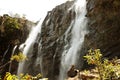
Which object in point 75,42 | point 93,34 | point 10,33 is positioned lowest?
point 75,42

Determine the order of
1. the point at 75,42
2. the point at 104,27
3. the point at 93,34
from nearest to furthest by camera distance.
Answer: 1. the point at 104,27
2. the point at 93,34
3. the point at 75,42

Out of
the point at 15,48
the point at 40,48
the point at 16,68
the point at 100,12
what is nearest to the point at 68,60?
the point at 100,12

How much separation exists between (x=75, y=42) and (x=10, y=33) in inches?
609

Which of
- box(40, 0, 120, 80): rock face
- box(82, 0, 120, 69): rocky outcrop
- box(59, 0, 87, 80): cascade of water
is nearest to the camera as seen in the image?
box(82, 0, 120, 69): rocky outcrop

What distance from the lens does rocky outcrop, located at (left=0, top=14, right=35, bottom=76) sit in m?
33.9

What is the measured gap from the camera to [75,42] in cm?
2231

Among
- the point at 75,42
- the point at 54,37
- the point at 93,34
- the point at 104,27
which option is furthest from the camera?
the point at 54,37

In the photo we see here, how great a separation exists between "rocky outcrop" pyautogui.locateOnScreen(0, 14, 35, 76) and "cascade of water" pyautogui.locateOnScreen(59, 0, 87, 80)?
40.0ft

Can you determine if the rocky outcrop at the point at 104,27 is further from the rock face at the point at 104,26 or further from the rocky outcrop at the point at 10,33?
the rocky outcrop at the point at 10,33

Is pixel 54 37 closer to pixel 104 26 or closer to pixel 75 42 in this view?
pixel 75 42

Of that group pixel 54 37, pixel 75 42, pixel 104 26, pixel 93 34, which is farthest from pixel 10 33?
pixel 104 26

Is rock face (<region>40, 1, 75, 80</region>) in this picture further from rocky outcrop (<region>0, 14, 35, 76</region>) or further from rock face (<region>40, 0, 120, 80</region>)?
rocky outcrop (<region>0, 14, 35, 76</region>)

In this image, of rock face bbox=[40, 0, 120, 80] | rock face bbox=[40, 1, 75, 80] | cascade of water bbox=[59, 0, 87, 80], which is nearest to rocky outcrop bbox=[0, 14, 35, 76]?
rock face bbox=[40, 1, 75, 80]

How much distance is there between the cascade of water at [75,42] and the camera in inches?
832
